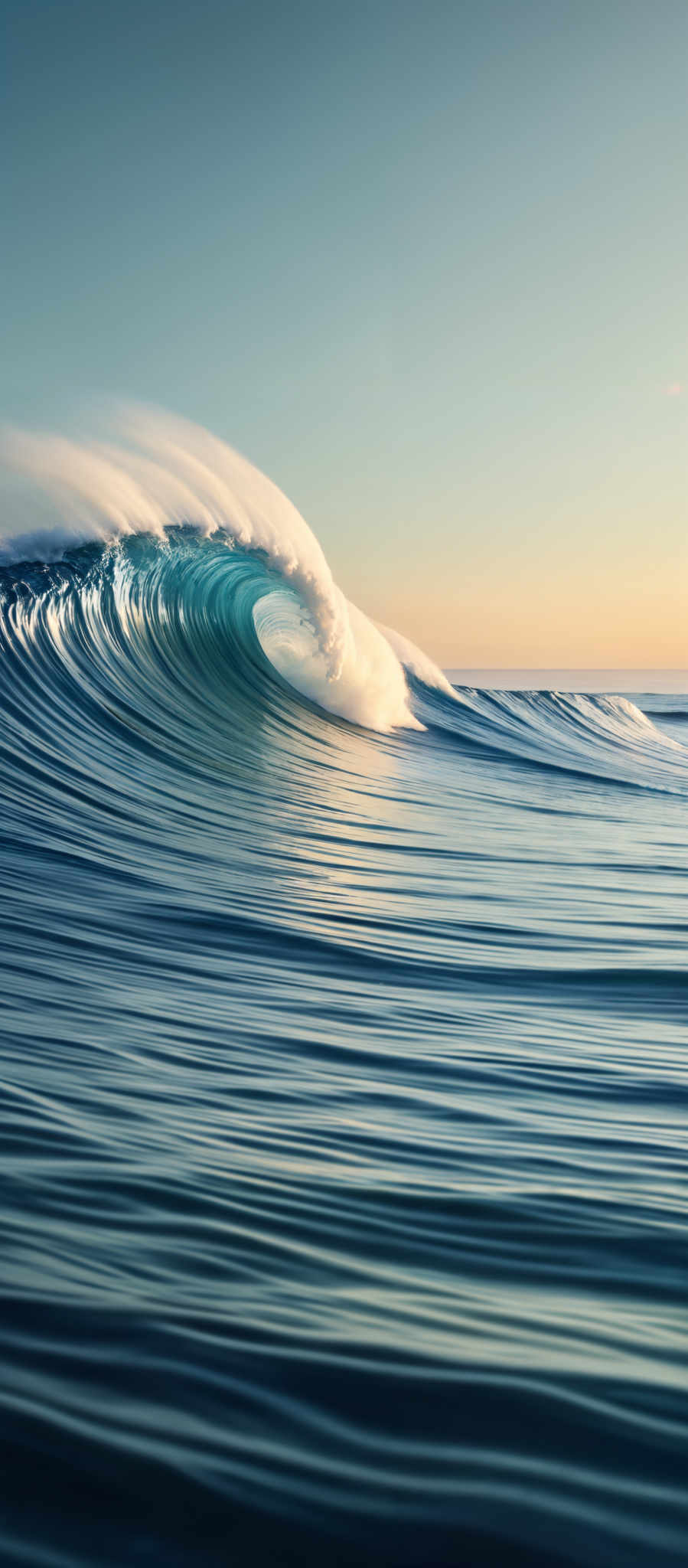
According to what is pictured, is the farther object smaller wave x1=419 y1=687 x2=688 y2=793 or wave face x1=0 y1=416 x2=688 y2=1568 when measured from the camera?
smaller wave x1=419 y1=687 x2=688 y2=793

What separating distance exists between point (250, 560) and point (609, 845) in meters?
7.50

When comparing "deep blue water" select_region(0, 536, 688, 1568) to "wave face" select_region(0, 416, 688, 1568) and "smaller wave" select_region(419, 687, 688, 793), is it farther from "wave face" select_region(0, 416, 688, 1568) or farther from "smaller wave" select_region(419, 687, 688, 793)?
"smaller wave" select_region(419, 687, 688, 793)

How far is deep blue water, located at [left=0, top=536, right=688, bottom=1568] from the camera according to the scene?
1201mm

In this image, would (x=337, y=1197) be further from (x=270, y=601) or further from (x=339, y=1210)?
(x=270, y=601)

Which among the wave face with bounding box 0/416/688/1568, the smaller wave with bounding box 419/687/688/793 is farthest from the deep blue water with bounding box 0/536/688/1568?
the smaller wave with bounding box 419/687/688/793

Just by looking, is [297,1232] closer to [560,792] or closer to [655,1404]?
[655,1404]

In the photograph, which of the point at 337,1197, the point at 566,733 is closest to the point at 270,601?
the point at 566,733

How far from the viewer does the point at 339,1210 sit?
196 cm

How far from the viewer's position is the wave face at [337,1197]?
1205 millimetres

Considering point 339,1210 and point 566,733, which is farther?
point 566,733

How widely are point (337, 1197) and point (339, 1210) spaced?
5 centimetres

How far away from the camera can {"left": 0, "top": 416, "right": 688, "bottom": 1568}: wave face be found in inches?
47.4

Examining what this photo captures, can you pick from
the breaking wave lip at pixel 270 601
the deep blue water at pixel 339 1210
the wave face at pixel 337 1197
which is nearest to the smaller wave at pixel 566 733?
the breaking wave lip at pixel 270 601

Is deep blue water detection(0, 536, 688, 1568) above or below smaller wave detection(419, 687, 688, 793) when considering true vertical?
below
